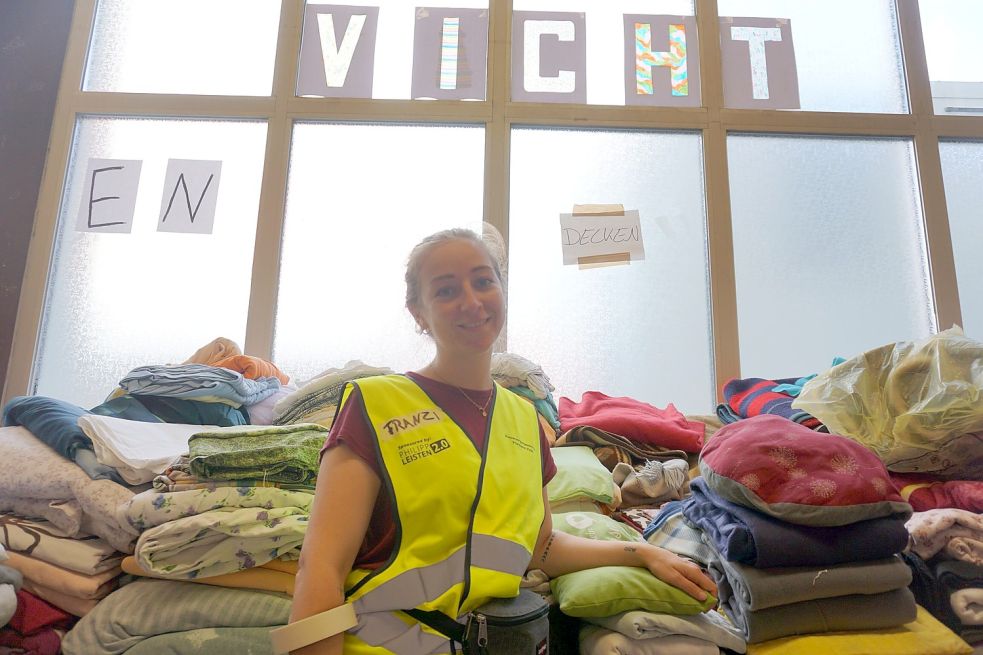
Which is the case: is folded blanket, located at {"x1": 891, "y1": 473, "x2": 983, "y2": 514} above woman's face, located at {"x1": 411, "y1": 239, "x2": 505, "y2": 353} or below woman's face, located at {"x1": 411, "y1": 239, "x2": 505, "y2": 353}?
below

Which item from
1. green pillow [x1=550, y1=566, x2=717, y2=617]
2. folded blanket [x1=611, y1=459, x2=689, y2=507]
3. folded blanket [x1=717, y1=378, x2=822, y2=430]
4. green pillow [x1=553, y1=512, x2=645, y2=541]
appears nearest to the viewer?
green pillow [x1=550, y1=566, x2=717, y2=617]

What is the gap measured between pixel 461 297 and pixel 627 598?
552mm

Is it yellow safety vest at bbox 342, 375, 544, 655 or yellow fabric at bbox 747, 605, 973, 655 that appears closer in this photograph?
yellow safety vest at bbox 342, 375, 544, 655

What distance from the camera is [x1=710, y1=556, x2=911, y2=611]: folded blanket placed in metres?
0.99

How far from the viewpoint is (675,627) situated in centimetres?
Result: 99

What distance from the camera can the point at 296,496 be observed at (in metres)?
1.20

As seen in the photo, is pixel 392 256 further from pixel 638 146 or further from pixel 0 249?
pixel 0 249

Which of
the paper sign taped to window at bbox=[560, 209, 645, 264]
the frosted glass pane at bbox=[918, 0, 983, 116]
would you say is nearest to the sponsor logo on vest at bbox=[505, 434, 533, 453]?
the paper sign taped to window at bbox=[560, 209, 645, 264]

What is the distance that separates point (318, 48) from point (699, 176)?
1.51m

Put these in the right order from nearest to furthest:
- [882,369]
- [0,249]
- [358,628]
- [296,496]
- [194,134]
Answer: [358,628] → [296,496] → [882,369] → [0,249] → [194,134]

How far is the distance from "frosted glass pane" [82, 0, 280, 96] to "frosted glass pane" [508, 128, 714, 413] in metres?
1.06

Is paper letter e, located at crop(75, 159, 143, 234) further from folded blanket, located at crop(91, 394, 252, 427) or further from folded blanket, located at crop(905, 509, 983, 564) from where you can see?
folded blanket, located at crop(905, 509, 983, 564)

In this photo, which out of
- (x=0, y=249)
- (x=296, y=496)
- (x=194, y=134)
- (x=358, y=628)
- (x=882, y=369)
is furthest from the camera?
(x=194, y=134)

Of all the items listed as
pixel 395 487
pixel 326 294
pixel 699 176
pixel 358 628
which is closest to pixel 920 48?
pixel 699 176
